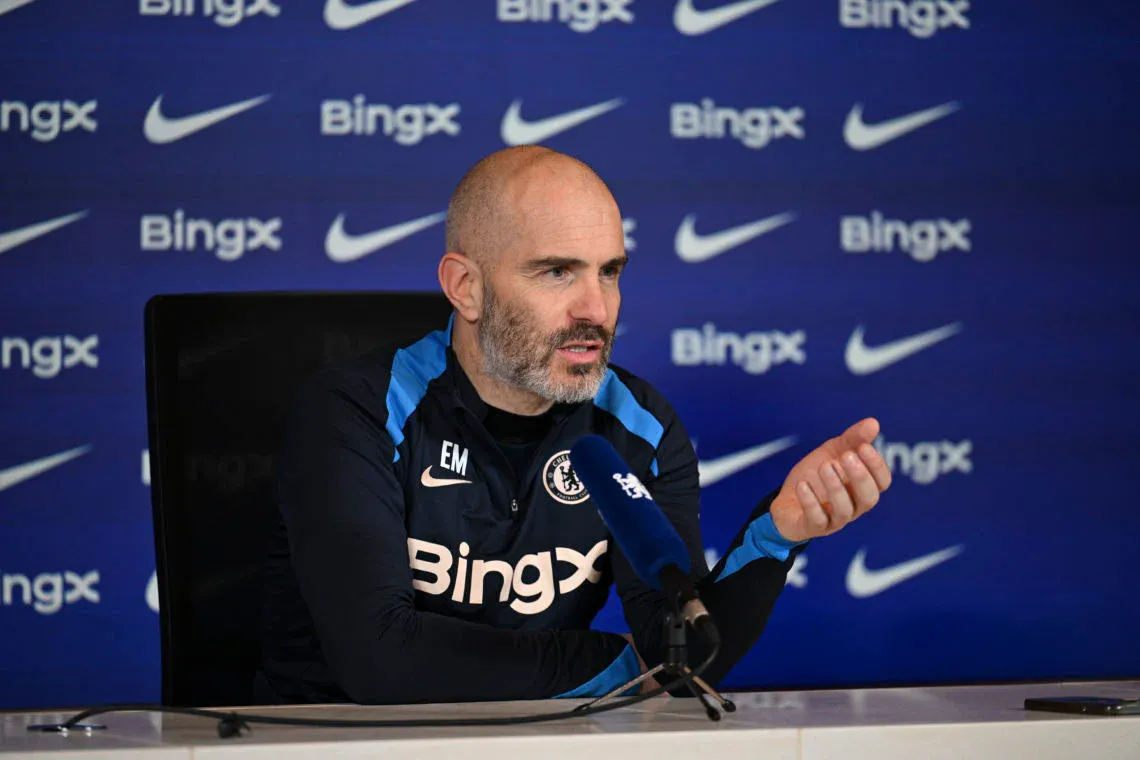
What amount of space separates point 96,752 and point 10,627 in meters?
2.09

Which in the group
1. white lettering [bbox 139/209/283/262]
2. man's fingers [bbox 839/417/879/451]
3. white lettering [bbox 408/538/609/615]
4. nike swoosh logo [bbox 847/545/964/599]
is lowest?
nike swoosh logo [bbox 847/545/964/599]

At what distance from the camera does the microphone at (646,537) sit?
1.08 meters

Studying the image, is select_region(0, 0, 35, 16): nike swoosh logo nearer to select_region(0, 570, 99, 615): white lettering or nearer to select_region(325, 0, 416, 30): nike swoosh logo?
select_region(325, 0, 416, 30): nike swoosh logo

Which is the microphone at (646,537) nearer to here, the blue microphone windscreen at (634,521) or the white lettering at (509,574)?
the blue microphone windscreen at (634,521)

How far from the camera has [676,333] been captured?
3035 mm

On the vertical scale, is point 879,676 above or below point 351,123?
below

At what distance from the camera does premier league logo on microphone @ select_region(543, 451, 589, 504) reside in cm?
187

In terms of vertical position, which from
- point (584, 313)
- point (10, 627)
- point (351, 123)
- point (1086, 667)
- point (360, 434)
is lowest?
point (1086, 667)

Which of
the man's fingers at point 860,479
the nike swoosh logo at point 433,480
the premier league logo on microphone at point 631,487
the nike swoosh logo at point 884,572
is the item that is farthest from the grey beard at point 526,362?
the nike swoosh logo at point 884,572

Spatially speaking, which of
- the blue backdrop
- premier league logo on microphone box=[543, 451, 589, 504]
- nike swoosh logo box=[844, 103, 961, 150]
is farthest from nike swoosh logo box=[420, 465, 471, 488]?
nike swoosh logo box=[844, 103, 961, 150]

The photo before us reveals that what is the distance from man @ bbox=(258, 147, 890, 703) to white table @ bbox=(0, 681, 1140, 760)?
423 millimetres

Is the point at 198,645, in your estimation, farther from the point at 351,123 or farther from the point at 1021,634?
the point at 1021,634

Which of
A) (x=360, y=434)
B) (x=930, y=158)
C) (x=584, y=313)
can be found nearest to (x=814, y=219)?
(x=930, y=158)

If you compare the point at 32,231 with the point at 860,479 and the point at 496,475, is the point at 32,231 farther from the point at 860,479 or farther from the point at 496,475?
the point at 860,479
